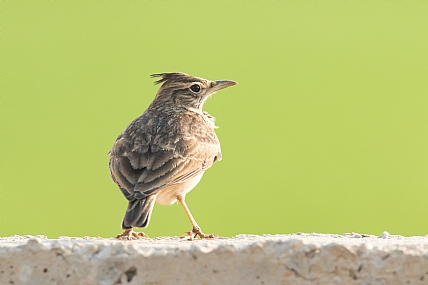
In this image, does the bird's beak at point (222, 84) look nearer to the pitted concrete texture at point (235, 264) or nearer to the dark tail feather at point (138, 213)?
the dark tail feather at point (138, 213)

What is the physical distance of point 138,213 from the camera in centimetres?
573

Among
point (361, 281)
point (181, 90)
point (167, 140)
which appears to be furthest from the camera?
point (181, 90)

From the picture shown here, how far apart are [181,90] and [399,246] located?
4950 mm

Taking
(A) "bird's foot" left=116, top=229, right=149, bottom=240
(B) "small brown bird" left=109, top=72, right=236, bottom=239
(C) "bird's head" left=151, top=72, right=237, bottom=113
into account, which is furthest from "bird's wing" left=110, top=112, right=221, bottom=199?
(C) "bird's head" left=151, top=72, right=237, bottom=113

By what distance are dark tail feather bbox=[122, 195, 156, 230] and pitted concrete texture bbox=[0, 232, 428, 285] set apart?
1919 millimetres

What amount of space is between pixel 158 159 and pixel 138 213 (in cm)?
80

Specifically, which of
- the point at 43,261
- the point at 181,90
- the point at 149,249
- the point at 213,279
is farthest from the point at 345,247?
the point at 181,90

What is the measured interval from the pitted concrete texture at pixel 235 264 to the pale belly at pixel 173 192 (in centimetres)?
286

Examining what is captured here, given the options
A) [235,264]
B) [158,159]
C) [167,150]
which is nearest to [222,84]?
[167,150]

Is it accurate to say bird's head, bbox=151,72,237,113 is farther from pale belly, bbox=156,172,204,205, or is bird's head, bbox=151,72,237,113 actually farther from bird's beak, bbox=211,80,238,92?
pale belly, bbox=156,172,204,205

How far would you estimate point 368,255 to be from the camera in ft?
11.7

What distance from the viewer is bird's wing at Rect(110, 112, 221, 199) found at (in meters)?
6.07

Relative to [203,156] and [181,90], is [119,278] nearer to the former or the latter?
[203,156]

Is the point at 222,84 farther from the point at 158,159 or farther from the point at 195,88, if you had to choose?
the point at 158,159
